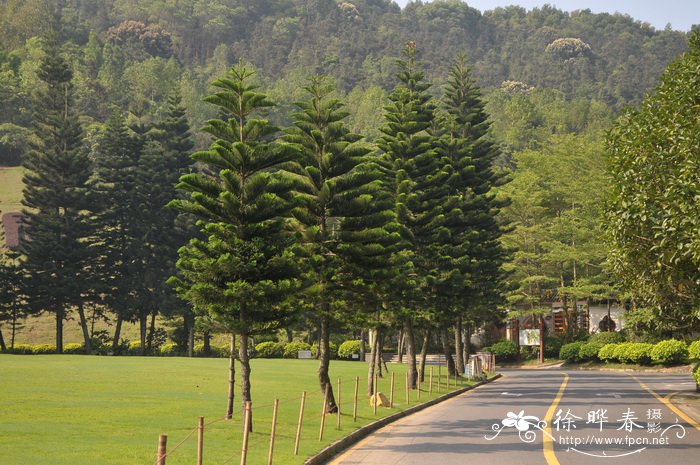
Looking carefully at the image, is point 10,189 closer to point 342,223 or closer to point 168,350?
point 168,350

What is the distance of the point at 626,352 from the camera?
204 ft

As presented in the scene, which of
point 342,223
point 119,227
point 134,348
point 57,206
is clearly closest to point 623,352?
point 134,348

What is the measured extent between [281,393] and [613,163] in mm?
13544

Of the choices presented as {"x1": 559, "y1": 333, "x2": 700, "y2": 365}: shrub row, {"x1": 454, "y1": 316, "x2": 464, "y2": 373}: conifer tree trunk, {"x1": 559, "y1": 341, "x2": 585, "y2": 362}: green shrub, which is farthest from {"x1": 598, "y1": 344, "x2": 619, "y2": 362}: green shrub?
{"x1": 454, "y1": 316, "x2": 464, "y2": 373}: conifer tree trunk

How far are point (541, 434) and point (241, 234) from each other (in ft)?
28.8

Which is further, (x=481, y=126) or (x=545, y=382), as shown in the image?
(x=481, y=126)

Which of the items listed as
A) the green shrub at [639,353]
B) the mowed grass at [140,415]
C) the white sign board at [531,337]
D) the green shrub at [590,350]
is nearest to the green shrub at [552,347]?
the white sign board at [531,337]

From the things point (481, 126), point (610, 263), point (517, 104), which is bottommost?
point (610, 263)

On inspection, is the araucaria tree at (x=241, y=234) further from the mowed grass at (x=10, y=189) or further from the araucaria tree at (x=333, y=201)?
the mowed grass at (x=10, y=189)

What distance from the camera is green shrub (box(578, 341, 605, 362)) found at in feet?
218

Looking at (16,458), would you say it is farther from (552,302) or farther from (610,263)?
(552,302)

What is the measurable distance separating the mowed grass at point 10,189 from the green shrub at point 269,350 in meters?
46.3

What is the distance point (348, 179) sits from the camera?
2922 cm

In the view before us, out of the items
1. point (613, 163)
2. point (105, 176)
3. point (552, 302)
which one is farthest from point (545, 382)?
point (105, 176)
